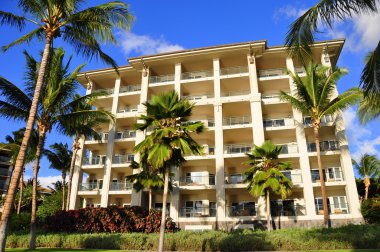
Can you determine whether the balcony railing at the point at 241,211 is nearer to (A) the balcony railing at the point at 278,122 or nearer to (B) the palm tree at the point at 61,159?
(A) the balcony railing at the point at 278,122

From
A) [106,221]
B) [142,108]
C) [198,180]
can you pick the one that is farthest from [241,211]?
[142,108]

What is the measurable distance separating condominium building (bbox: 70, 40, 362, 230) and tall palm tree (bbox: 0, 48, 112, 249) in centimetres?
1290

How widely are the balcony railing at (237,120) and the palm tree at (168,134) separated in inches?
569

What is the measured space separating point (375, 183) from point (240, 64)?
962 inches

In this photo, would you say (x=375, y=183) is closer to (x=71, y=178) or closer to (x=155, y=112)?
(x=155, y=112)

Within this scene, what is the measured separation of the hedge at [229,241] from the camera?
16672 mm

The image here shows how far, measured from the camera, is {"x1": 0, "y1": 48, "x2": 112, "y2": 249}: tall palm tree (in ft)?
57.9

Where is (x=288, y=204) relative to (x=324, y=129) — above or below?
below

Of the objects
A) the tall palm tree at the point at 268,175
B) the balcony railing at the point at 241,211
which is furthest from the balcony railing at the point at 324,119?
the balcony railing at the point at 241,211

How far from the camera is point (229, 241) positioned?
57.8ft

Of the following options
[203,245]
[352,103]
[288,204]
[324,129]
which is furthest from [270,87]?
[203,245]

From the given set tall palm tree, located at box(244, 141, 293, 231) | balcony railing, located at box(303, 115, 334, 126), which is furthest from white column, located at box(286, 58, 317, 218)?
tall palm tree, located at box(244, 141, 293, 231)

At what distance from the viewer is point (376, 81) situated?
8617 mm

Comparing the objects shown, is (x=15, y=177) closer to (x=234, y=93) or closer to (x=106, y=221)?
(x=106, y=221)
